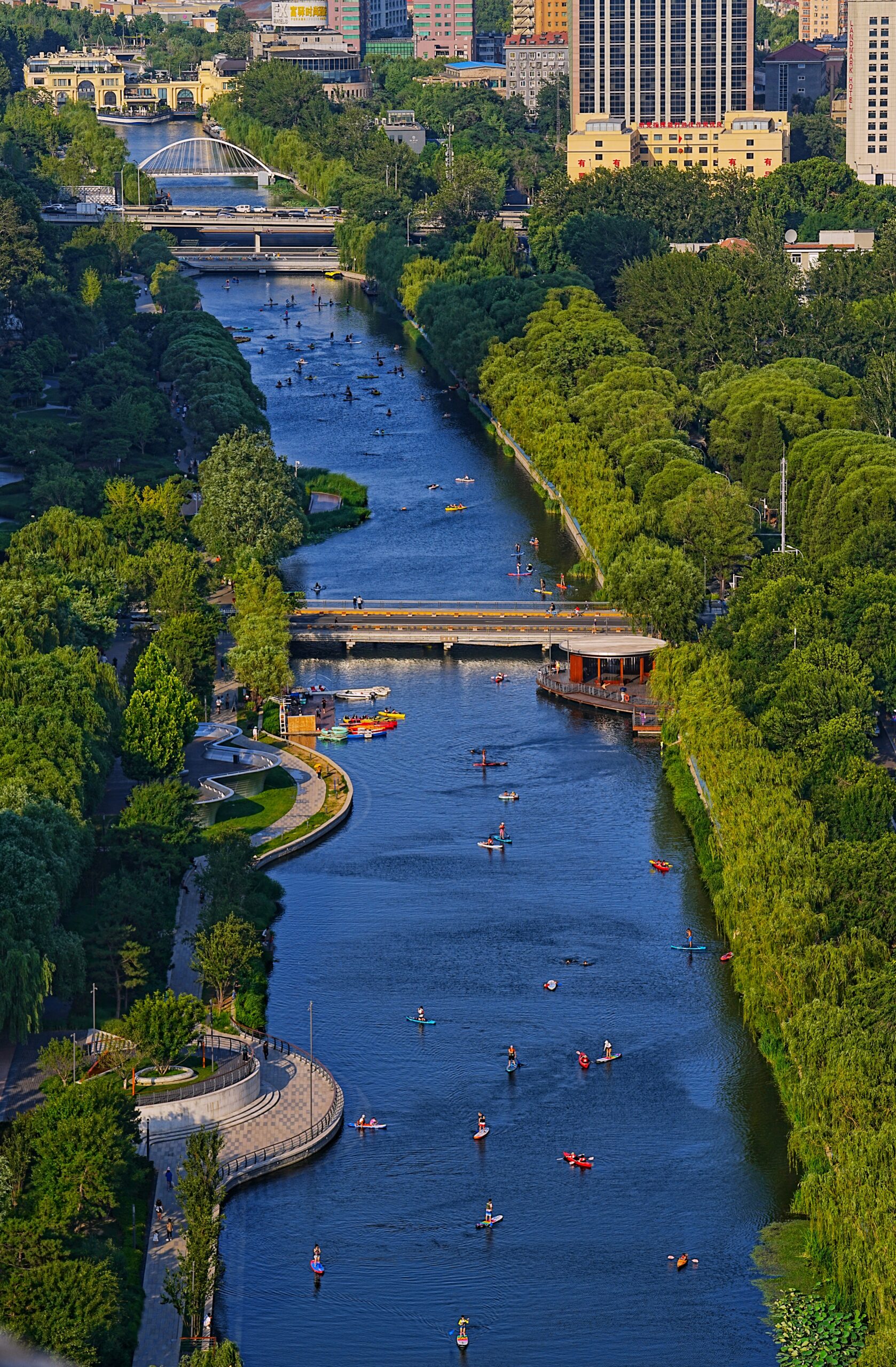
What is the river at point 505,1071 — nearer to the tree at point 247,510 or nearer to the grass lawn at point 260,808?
the grass lawn at point 260,808

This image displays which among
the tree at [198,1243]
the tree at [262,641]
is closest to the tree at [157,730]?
the tree at [262,641]

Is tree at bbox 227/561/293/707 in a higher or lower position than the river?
higher

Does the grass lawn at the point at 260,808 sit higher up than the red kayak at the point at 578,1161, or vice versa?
the grass lawn at the point at 260,808

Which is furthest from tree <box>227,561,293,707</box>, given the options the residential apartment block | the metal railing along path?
the residential apartment block

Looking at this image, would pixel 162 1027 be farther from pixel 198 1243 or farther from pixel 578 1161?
pixel 578 1161

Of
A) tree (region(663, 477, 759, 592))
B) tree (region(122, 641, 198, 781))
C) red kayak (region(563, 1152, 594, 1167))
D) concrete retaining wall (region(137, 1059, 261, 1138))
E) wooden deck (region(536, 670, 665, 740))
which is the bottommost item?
red kayak (region(563, 1152, 594, 1167))

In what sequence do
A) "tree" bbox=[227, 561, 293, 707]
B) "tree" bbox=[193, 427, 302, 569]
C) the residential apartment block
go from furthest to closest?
the residential apartment block
"tree" bbox=[193, 427, 302, 569]
"tree" bbox=[227, 561, 293, 707]

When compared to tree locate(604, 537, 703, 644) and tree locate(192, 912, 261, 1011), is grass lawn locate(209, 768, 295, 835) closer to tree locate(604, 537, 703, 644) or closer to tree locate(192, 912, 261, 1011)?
tree locate(192, 912, 261, 1011)

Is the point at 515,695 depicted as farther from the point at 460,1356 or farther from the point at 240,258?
the point at 240,258
